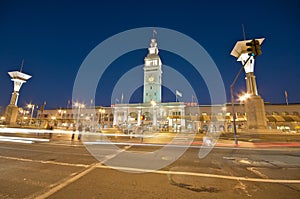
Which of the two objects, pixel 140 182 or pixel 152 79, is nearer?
pixel 140 182

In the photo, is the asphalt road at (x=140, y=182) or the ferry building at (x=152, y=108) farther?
the ferry building at (x=152, y=108)

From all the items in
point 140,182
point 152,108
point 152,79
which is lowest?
point 140,182

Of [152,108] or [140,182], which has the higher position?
[152,108]

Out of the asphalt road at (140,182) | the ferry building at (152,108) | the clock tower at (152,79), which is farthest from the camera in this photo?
the clock tower at (152,79)

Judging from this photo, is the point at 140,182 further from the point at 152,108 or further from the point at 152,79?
the point at 152,79

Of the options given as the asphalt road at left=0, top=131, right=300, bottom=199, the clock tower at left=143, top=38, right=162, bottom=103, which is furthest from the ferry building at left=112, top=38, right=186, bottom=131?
the asphalt road at left=0, top=131, right=300, bottom=199

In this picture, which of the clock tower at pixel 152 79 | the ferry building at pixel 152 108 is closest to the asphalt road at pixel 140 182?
the ferry building at pixel 152 108

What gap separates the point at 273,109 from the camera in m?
55.4

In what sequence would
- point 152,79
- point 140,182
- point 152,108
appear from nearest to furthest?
point 140,182, point 152,108, point 152,79

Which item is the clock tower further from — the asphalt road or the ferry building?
the asphalt road

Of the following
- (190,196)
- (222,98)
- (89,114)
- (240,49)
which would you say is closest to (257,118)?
(240,49)

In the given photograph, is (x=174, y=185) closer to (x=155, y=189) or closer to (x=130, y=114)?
(x=155, y=189)

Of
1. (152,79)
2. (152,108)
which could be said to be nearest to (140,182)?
(152,108)

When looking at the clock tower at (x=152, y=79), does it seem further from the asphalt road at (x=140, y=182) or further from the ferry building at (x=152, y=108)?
the asphalt road at (x=140, y=182)
